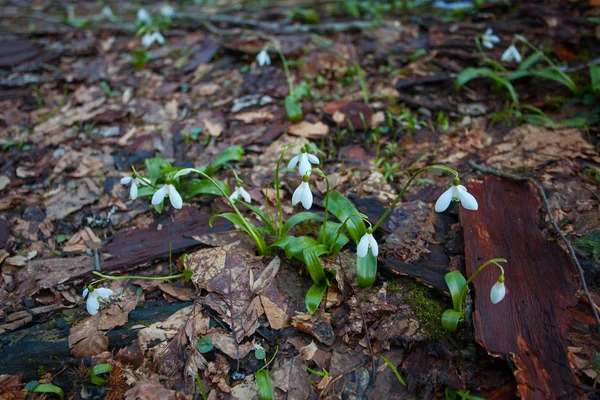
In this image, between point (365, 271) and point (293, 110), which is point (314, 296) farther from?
point (293, 110)

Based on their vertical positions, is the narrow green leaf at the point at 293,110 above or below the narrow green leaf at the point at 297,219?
above

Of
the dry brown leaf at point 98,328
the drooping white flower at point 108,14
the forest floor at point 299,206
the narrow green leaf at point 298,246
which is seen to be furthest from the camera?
the drooping white flower at point 108,14

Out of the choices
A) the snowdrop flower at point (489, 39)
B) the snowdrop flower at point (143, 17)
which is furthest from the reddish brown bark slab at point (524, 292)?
the snowdrop flower at point (143, 17)

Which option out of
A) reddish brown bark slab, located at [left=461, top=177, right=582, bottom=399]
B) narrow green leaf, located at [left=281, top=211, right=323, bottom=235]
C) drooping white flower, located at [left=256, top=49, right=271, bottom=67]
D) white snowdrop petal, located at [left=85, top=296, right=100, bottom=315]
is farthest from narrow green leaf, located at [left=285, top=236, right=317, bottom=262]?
drooping white flower, located at [left=256, top=49, right=271, bottom=67]

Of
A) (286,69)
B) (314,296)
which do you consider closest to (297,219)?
(314,296)

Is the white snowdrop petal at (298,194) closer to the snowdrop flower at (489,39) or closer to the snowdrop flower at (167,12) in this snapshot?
the snowdrop flower at (489,39)

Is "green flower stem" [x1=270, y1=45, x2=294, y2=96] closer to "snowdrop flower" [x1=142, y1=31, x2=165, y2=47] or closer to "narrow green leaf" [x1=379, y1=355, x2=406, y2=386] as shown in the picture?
"snowdrop flower" [x1=142, y1=31, x2=165, y2=47]
